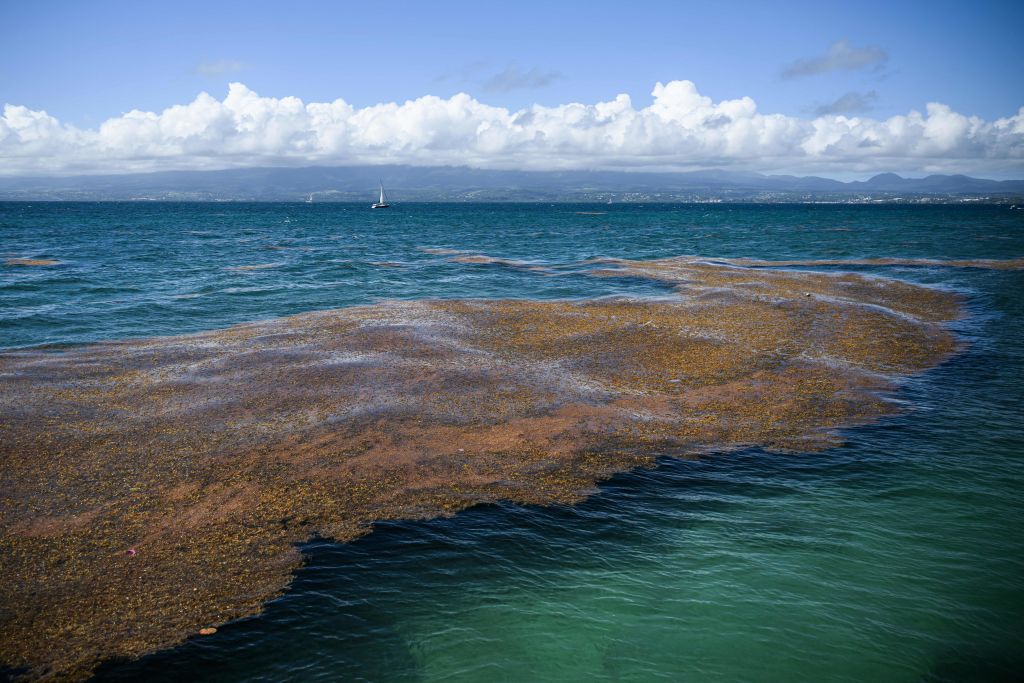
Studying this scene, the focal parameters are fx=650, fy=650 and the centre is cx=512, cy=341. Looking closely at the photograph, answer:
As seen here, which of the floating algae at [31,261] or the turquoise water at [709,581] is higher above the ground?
the floating algae at [31,261]

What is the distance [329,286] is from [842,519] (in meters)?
38.9

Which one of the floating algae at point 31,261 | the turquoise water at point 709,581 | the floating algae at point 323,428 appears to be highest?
the floating algae at point 31,261

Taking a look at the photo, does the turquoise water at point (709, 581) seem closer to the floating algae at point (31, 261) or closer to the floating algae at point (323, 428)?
the floating algae at point (323, 428)

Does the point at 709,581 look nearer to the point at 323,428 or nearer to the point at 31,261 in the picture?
the point at 323,428

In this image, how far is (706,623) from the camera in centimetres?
961

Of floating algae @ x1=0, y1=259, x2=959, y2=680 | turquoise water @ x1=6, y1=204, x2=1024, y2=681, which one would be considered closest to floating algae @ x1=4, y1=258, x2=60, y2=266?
floating algae @ x1=0, y1=259, x2=959, y2=680

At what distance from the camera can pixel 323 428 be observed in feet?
54.3

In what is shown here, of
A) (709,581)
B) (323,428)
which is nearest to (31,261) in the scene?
(323,428)

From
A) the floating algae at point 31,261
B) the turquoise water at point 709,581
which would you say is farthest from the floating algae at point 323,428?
the floating algae at point 31,261

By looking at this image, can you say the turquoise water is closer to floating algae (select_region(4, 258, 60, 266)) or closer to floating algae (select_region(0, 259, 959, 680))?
floating algae (select_region(0, 259, 959, 680))

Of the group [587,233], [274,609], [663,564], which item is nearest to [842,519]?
[663,564]

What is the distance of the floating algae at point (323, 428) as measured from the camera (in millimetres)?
10000

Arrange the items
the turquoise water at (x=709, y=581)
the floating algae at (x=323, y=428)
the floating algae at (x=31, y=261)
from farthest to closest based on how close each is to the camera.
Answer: the floating algae at (x=31, y=261)
the floating algae at (x=323, y=428)
the turquoise water at (x=709, y=581)

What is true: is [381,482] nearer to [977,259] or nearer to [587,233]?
[977,259]
